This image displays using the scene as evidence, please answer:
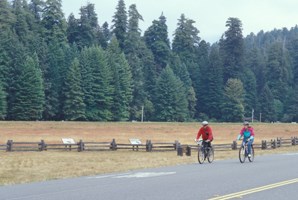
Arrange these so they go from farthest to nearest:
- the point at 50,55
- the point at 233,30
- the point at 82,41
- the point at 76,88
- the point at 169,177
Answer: the point at 233,30 → the point at 82,41 → the point at 50,55 → the point at 76,88 → the point at 169,177

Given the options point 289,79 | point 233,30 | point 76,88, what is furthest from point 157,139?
point 289,79

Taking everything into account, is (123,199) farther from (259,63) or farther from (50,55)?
(259,63)

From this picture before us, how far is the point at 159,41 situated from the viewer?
121 meters

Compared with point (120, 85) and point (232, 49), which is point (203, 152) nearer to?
point (120, 85)

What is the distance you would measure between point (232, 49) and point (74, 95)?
47.6 meters

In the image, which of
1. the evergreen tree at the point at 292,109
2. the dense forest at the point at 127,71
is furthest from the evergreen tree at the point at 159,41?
the evergreen tree at the point at 292,109

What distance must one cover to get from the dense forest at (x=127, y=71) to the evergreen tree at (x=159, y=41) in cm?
22

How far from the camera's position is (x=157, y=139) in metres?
65.2

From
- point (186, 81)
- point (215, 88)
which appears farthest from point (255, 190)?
point (215, 88)

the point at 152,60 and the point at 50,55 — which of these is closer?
the point at 50,55

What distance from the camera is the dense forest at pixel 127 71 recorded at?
83.3 metres

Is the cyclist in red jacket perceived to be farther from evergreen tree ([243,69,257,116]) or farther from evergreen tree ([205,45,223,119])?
evergreen tree ([243,69,257,116])

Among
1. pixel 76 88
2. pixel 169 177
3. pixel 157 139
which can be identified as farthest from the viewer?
pixel 76 88

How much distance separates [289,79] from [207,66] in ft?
84.4
